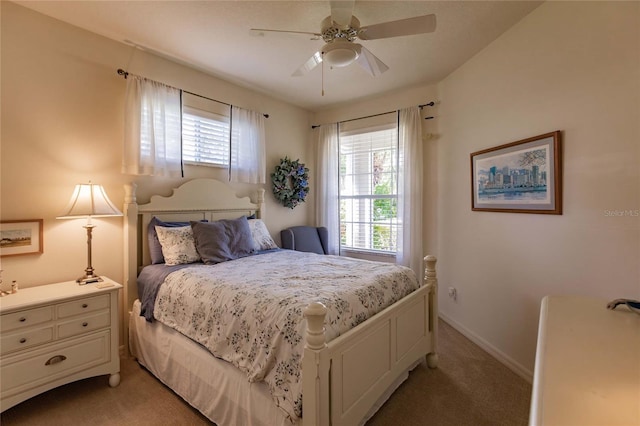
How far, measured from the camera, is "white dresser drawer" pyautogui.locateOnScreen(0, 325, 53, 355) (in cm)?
176

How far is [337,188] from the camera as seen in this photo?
4383mm

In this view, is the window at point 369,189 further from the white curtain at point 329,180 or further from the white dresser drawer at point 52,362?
the white dresser drawer at point 52,362

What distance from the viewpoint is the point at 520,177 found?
7.78ft

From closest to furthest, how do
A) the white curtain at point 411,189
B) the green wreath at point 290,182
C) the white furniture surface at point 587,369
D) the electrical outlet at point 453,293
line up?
the white furniture surface at point 587,369, the electrical outlet at point 453,293, the white curtain at point 411,189, the green wreath at point 290,182

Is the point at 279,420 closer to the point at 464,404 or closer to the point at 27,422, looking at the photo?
the point at 464,404

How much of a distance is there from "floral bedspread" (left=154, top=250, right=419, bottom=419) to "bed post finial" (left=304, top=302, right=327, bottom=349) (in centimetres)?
11

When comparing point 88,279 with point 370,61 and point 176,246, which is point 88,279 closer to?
point 176,246

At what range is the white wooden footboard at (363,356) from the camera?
1.32 m

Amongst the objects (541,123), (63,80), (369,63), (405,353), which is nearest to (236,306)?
(405,353)

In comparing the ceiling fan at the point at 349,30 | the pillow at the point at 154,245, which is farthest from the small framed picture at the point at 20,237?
the ceiling fan at the point at 349,30

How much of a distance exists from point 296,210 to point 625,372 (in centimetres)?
395

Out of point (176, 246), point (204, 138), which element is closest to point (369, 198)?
point (204, 138)

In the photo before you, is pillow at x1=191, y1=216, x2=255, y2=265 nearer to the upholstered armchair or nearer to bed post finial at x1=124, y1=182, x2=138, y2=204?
bed post finial at x1=124, y1=182, x2=138, y2=204

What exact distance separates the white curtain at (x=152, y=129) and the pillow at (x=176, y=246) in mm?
605
